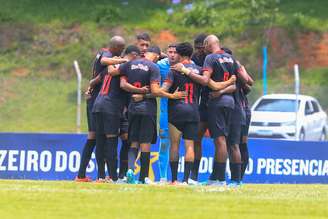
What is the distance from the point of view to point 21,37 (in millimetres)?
39594

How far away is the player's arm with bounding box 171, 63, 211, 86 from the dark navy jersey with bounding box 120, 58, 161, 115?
0.35 meters

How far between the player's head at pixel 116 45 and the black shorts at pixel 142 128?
113 centimetres

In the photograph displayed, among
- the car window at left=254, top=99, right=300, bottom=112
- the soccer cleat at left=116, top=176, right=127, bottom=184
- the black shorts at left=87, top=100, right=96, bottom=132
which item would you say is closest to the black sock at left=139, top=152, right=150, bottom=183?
the soccer cleat at left=116, top=176, right=127, bottom=184

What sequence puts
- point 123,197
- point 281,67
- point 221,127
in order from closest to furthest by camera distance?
point 123,197 → point 221,127 → point 281,67

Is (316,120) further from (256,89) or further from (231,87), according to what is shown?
(231,87)

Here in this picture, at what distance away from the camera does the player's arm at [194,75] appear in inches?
651

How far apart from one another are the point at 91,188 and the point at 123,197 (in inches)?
60.7

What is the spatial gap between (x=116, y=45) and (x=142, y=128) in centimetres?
142

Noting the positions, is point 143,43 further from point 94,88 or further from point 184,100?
point 184,100

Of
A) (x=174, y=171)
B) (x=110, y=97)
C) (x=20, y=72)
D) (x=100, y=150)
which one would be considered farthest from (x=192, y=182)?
(x=20, y=72)

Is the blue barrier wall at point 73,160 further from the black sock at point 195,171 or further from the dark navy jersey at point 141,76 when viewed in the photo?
the dark navy jersey at point 141,76

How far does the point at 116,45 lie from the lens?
1733cm

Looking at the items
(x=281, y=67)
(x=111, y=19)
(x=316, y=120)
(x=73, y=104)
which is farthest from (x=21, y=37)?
(x=316, y=120)

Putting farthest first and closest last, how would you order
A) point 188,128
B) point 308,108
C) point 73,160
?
1. point 308,108
2. point 73,160
3. point 188,128
